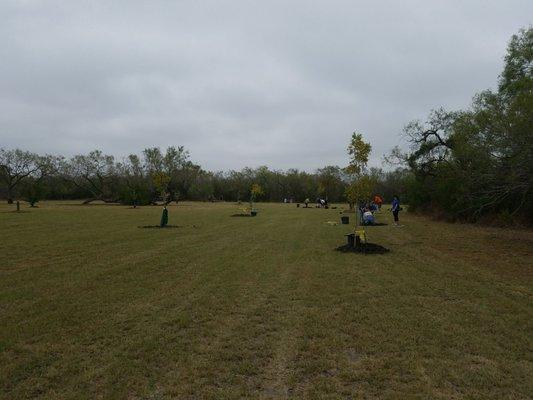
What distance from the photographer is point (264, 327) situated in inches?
209

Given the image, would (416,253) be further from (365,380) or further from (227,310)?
(365,380)

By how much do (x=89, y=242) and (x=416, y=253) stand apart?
397 inches

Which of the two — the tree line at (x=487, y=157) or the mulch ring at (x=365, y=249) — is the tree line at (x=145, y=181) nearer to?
the tree line at (x=487, y=157)

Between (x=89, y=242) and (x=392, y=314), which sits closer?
(x=392, y=314)

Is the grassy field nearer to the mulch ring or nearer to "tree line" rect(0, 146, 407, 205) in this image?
the mulch ring

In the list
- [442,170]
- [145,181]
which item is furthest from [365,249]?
[145,181]

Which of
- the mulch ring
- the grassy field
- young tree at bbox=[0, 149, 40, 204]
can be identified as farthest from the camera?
young tree at bbox=[0, 149, 40, 204]

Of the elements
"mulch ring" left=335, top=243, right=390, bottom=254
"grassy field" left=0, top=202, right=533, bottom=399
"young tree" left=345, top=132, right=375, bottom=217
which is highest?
"young tree" left=345, top=132, right=375, bottom=217

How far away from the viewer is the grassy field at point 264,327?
375 cm

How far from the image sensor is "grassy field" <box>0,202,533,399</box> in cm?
375

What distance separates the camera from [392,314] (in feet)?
18.9

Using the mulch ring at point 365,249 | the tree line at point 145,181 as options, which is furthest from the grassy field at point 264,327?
the tree line at point 145,181

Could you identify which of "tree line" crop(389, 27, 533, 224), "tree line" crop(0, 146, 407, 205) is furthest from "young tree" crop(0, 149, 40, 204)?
"tree line" crop(389, 27, 533, 224)

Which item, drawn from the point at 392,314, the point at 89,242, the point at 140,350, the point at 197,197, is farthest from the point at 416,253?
the point at 197,197
